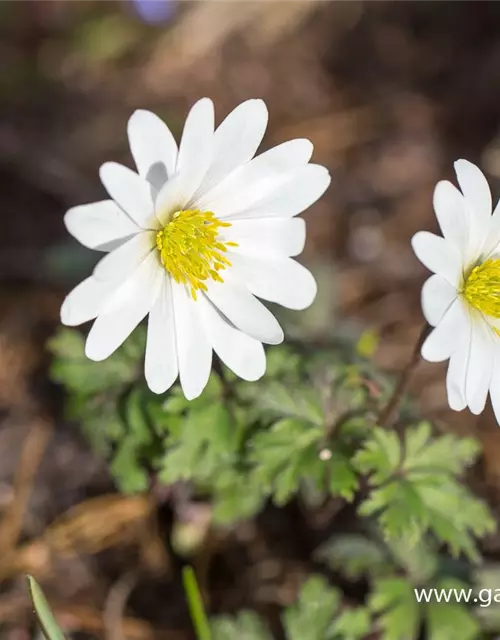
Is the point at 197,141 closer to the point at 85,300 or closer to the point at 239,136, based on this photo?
the point at 239,136

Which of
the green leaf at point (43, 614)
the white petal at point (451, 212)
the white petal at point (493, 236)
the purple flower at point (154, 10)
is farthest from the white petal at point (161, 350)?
the purple flower at point (154, 10)

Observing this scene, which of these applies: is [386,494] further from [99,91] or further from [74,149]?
[99,91]

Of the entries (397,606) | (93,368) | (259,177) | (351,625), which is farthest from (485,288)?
(93,368)

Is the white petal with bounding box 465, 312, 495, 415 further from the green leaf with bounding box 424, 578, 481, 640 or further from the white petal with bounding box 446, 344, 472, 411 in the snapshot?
the green leaf with bounding box 424, 578, 481, 640

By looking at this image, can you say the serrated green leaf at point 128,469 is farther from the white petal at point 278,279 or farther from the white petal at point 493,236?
the white petal at point 493,236

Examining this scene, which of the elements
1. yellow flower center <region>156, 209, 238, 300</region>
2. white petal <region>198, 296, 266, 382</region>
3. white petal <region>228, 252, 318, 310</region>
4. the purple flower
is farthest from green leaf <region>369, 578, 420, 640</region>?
the purple flower

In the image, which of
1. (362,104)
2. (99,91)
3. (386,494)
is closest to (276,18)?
(362,104)

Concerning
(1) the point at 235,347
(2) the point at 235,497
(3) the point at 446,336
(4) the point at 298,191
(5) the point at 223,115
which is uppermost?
(5) the point at 223,115
